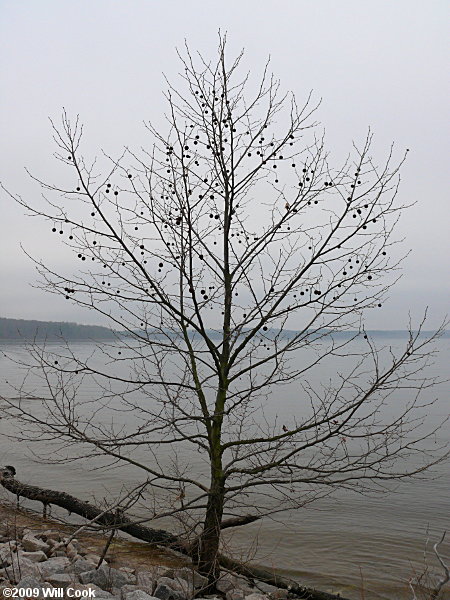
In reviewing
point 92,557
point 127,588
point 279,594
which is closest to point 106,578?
point 127,588

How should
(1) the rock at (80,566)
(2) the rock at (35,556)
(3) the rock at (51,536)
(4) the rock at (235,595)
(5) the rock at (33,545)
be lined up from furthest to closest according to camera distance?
(3) the rock at (51,536) → (5) the rock at (33,545) → (2) the rock at (35,556) → (1) the rock at (80,566) → (4) the rock at (235,595)

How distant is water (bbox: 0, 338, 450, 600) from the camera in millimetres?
9492

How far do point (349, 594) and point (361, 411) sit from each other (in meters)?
18.5

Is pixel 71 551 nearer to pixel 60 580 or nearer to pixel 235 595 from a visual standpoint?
pixel 60 580

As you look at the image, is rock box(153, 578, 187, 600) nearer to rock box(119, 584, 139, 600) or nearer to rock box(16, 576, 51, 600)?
rock box(119, 584, 139, 600)

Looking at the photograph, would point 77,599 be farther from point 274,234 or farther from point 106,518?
point 274,234

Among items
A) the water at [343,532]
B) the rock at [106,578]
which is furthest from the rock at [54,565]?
the water at [343,532]

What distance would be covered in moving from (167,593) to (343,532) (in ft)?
20.6

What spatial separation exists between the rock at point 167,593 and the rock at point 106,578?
534mm

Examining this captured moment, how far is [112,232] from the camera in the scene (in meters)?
6.62

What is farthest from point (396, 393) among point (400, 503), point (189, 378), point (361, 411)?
point (189, 378)

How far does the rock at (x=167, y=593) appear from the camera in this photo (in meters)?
6.48

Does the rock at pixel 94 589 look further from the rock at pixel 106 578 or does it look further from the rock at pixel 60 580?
the rock at pixel 106 578

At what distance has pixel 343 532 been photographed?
11.9 metres
